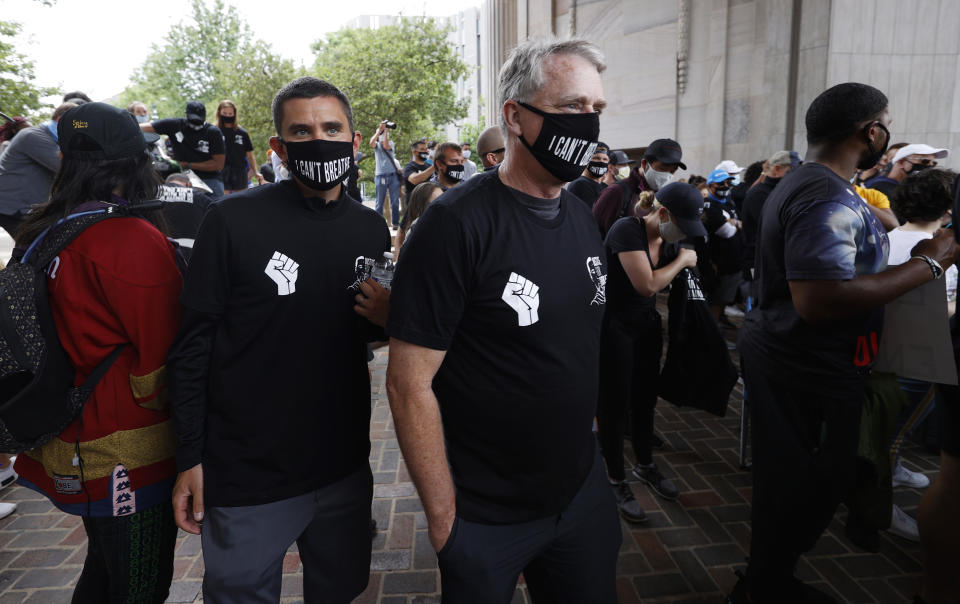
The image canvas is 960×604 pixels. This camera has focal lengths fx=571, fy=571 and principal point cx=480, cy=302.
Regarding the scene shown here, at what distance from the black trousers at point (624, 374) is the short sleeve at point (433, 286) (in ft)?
7.44

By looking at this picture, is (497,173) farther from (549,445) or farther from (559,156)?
(549,445)

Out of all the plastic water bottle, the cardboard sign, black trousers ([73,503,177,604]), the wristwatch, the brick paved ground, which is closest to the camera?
black trousers ([73,503,177,604])

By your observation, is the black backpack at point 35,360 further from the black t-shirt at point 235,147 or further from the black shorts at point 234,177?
the black t-shirt at point 235,147

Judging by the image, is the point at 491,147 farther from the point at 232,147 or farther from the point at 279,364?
the point at 232,147

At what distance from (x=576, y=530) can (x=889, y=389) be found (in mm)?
1960

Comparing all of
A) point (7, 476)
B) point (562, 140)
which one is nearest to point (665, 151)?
point (562, 140)

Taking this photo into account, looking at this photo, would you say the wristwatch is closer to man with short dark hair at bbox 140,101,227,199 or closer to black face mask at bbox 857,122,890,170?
black face mask at bbox 857,122,890,170

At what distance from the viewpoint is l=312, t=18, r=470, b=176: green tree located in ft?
89.7

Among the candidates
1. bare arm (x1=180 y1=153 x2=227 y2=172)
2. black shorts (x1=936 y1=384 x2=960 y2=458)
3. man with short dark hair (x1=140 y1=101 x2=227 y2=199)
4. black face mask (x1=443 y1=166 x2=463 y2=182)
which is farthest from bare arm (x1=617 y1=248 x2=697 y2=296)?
bare arm (x1=180 y1=153 x2=227 y2=172)

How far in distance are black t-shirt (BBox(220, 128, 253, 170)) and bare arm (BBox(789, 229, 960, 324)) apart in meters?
7.42

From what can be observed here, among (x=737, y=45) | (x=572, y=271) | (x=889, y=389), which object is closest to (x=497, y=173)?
(x=572, y=271)

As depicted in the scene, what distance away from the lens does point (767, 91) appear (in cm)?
1219

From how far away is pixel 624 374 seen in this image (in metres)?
3.65

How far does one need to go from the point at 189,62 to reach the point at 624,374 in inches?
1803
